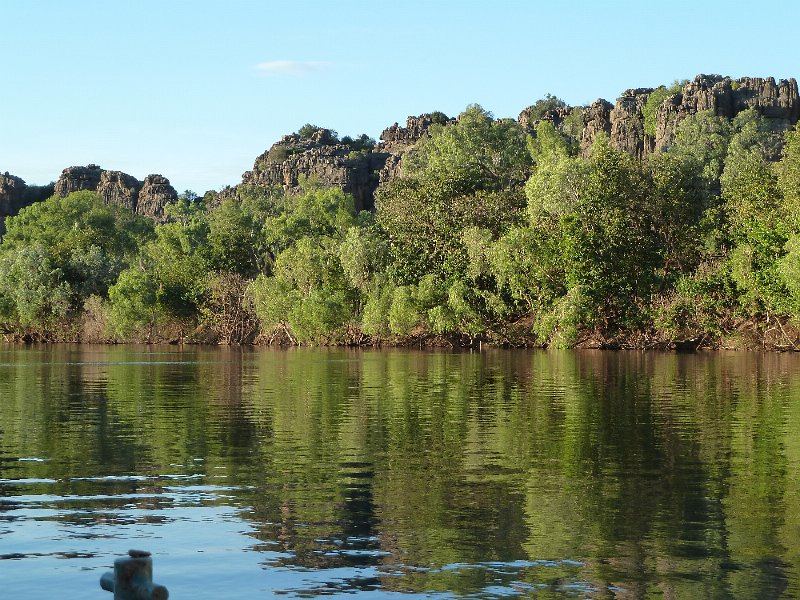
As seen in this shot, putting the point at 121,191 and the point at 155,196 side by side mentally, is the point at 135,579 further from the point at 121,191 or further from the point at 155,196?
the point at 121,191

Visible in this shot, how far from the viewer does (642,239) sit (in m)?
74.2

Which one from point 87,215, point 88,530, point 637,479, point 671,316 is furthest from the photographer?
point 87,215

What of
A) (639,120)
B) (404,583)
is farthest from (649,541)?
(639,120)

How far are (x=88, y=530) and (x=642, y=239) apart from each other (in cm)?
6285

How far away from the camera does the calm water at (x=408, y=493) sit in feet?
40.1

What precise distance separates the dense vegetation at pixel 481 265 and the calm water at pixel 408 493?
36.7 meters

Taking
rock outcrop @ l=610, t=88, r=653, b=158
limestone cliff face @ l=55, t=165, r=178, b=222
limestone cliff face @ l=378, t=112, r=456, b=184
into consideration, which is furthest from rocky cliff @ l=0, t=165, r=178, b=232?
rock outcrop @ l=610, t=88, r=653, b=158

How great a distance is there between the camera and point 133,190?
19675 cm

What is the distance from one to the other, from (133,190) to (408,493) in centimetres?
18619

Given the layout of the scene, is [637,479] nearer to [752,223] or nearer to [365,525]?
[365,525]

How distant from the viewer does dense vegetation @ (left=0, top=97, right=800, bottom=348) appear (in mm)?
71438

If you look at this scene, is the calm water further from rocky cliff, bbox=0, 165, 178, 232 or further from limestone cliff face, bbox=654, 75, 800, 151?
rocky cliff, bbox=0, 165, 178, 232

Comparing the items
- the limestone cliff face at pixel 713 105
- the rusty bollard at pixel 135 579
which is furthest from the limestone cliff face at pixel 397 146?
the rusty bollard at pixel 135 579

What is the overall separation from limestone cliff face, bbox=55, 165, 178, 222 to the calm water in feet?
521
